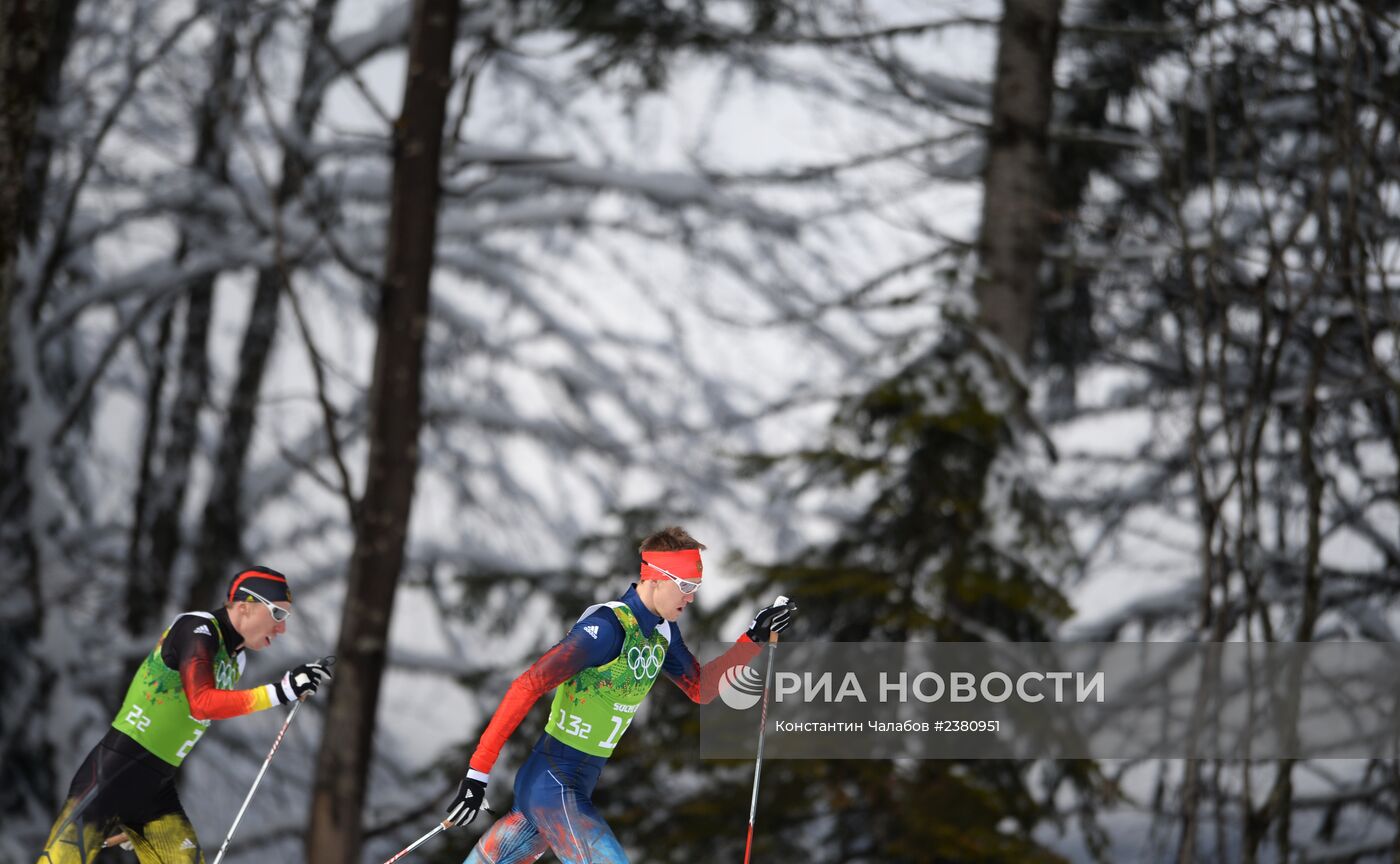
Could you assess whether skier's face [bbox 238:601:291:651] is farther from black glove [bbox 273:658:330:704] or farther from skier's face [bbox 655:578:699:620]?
skier's face [bbox 655:578:699:620]

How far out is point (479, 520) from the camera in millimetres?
11773

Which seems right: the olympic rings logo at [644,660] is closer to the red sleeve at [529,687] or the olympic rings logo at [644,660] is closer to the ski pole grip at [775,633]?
the red sleeve at [529,687]

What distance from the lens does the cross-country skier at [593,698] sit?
10.6 ft

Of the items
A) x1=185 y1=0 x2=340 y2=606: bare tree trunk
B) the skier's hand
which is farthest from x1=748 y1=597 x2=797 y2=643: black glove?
x1=185 y1=0 x2=340 y2=606: bare tree trunk

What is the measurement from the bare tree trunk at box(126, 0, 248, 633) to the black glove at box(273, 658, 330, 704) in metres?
7.30

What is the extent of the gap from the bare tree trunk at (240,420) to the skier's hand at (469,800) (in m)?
7.26

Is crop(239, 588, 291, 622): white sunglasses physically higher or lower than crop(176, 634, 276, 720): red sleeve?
higher

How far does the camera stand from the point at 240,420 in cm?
1116

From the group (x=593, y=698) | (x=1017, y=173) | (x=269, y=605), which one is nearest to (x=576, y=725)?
(x=593, y=698)

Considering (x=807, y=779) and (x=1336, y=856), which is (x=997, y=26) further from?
(x=1336, y=856)

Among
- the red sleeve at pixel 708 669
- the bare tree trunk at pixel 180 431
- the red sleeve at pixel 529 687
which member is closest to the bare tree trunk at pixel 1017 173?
the red sleeve at pixel 708 669

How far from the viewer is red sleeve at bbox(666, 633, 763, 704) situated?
3436 millimetres

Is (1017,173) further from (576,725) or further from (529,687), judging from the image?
(529,687)

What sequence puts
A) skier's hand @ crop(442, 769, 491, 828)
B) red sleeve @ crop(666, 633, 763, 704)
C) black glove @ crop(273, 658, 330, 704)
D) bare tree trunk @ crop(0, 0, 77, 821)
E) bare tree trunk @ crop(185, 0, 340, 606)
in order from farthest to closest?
1. bare tree trunk @ crop(185, 0, 340, 606)
2. bare tree trunk @ crop(0, 0, 77, 821)
3. red sleeve @ crop(666, 633, 763, 704)
4. black glove @ crop(273, 658, 330, 704)
5. skier's hand @ crop(442, 769, 491, 828)
